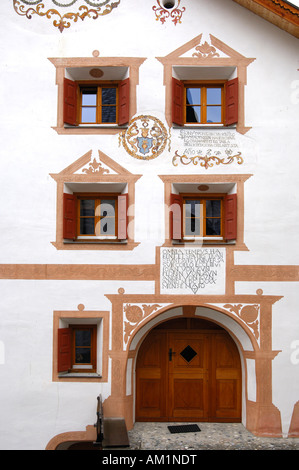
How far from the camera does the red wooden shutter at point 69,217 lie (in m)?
9.48

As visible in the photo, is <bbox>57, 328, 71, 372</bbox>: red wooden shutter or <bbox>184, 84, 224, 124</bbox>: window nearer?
<bbox>57, 328, 71, 372</bbox>: red wooden shutter

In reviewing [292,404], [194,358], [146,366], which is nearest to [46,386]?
[146,366]

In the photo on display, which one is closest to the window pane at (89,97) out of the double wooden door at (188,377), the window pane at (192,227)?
the window pane at (192,227)

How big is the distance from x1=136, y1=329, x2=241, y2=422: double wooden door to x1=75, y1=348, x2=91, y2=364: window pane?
48.2 inches

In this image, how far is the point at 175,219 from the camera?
9.45 m

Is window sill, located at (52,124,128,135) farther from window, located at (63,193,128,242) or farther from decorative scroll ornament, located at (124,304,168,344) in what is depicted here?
decorative scroll ornament, located at (124,304,168,344)

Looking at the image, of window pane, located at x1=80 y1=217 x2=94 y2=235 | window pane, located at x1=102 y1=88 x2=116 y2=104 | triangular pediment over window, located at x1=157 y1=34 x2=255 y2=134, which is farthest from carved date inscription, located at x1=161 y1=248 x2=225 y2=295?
window pane, located at x1=102 y1=88 x2=116 y2=104

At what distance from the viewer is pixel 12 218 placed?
953 centimetres

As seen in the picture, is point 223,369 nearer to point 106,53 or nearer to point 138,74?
point 138,74

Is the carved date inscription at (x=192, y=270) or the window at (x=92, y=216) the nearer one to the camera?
the carved date inscription at (x=192, y=270)

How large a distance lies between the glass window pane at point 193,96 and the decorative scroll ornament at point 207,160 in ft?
4.63

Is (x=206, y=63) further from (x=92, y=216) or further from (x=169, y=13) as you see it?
(x=92, y=216)

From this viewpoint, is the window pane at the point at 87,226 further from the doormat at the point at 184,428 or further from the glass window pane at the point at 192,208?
the doormat at the point at 184,428

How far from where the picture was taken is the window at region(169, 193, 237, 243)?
9.52 metres
